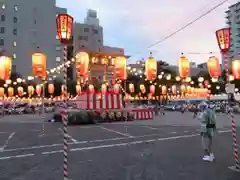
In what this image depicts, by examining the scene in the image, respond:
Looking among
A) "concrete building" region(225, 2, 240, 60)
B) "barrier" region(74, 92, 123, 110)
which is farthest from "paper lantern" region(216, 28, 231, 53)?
"concrete building" region(225, 2, 240, 60)

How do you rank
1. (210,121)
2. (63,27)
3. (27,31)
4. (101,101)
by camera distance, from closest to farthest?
(63,27) → (210,121) → (101,101) → (27,31)

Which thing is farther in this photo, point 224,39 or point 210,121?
point 224,39

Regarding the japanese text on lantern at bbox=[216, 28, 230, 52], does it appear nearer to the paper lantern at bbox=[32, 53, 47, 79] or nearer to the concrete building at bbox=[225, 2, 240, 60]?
the paper lantern at bbox=[32, 53, 47, 79]

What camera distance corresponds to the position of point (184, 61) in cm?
2398

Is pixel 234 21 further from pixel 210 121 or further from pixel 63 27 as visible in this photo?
pixel 63 27

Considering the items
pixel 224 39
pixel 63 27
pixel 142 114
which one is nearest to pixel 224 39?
pixel 224 39

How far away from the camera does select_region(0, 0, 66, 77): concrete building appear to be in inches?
2502

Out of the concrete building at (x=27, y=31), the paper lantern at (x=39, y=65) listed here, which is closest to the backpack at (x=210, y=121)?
the paper lantern at (x=39, y=65)

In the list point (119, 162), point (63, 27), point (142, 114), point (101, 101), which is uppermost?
point (63, 27)

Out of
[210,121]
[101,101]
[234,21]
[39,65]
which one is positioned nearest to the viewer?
[210,121]

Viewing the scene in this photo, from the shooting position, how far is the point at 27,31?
6575 cm

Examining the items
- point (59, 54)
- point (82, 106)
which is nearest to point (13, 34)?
point (59, 54)

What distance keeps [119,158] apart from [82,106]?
21.0m

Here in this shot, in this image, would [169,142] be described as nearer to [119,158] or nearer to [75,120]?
[119,158]
